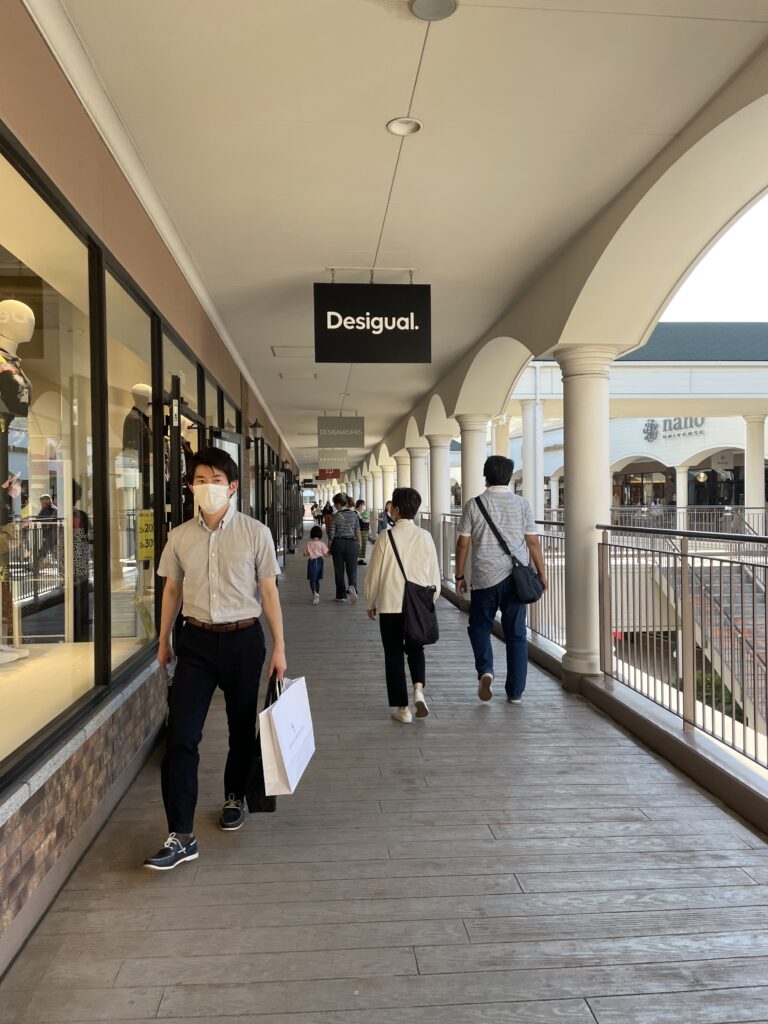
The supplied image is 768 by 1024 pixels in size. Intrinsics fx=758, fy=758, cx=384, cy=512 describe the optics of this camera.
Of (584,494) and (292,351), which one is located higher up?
(292,351)

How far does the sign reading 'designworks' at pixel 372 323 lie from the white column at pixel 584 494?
114 cm

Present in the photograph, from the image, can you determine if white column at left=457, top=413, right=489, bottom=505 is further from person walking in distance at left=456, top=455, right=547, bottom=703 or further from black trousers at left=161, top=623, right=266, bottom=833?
black trousers at left=161, top=623, right=266, bottom=833

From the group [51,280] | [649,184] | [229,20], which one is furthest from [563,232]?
[51,280]

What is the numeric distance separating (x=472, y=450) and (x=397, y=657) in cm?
612

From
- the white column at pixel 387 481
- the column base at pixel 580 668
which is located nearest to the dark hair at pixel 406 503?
the column base at pixel 580 668

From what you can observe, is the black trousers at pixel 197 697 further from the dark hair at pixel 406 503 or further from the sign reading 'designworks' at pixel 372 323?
the sign reading 'designworks' at pixel 372 323

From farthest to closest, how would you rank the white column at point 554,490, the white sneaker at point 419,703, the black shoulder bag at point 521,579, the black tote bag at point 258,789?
1. the white column at point 554,490
2. the black shoulder bag at point 521,579
3. the white sneaker at point 419,703
4. the black tote bag at point 258,789

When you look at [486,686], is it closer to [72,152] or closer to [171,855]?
[171,855]

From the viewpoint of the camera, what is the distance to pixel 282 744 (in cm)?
295

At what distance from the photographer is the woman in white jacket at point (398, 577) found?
471cm

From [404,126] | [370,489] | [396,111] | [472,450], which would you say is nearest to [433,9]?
[396,111]

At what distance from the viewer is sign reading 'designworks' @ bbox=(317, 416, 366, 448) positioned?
14766 millimetres

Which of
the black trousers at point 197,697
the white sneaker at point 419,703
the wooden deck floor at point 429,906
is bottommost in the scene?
the wooden deck floor at point 429,906

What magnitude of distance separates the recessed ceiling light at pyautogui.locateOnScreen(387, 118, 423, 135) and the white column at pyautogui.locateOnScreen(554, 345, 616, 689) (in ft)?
7.96
